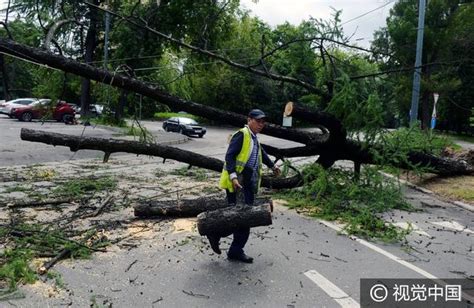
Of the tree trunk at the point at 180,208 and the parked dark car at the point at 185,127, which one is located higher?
the tree trunk at the point at 180,208

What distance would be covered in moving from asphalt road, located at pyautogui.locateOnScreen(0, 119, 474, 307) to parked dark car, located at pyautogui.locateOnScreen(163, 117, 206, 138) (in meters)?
22.0

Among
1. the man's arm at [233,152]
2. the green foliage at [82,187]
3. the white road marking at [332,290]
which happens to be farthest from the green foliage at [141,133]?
the white road marking at [332,290]

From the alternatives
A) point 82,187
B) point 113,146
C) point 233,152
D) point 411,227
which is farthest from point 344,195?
point 82,187

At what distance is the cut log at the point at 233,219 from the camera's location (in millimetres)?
5242

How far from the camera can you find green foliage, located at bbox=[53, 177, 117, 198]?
9.00 metres

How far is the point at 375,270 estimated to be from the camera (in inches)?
208

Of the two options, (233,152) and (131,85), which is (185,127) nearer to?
(131,85)

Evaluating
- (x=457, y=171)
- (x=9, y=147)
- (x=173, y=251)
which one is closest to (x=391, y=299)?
(x=173, y=251)

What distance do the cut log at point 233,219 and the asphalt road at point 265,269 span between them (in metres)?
0.41

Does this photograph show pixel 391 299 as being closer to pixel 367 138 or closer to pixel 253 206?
pixel 253 206

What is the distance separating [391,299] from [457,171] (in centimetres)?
785

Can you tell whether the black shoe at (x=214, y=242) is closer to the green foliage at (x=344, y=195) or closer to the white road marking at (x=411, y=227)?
the green foliage at (x=344, y=195)

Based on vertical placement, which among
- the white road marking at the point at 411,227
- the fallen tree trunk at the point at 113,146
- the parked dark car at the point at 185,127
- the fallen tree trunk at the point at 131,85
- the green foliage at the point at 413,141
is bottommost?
the parked dark car at the point at 185,127

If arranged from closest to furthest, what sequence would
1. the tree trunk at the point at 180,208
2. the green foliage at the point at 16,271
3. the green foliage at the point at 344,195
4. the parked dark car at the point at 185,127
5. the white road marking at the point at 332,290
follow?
1. the white road marking at the point at 332,290
2. the green foliage at the point at 16,271
3. the tree trunk at the point at 180,208
4. the green foliage at the point at 344,195
5. the parked dark car at the point at 185,127
